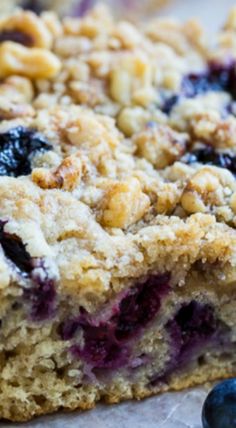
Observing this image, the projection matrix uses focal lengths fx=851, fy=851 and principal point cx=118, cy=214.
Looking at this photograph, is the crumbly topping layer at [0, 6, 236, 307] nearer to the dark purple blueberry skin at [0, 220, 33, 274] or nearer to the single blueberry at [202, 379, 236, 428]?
the dark purple blueberry skin at [0, 220, 33, 274]

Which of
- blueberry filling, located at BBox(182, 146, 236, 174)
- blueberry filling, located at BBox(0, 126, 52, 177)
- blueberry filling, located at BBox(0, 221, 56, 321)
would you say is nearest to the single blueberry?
blueberry filling, located at BBox(0, 221, 56, 321)

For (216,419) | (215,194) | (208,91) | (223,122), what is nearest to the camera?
(216,419)

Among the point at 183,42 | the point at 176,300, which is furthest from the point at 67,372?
the point at 183,42

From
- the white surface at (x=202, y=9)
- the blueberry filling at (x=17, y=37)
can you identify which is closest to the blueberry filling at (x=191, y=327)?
the blueberry filling at (x=17, y=37)

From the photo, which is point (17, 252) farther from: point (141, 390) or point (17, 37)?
point (17, 37)

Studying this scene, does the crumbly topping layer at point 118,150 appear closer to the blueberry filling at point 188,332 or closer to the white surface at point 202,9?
the blueberry filling at point 188,332

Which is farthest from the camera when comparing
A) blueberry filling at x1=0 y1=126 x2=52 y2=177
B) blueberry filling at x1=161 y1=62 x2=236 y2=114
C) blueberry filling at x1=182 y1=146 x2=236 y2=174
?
blueberry filling at x1=161 y1=62 x2=236 y2=114

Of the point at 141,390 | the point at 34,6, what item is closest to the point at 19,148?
the point at 141,390

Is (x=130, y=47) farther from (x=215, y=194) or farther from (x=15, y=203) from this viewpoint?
(x=15, y=203)
